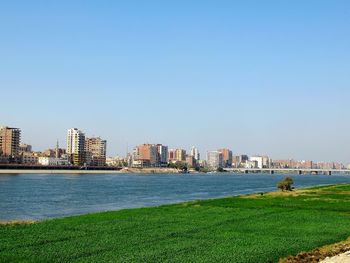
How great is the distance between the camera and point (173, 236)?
76.5ft

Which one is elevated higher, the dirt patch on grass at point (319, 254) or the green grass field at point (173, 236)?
the green grass field at point (173, 236)

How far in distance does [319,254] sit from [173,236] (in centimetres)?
707

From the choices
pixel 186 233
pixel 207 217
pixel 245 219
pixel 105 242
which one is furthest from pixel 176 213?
pixel 105 242

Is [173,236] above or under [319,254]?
above

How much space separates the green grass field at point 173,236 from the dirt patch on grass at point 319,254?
545 millimetres

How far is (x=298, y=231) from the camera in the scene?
2609 centimetres

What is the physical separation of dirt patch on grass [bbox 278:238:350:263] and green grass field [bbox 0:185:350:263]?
1.79ft

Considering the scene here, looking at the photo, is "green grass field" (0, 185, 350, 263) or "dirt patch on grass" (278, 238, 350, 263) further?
"dirt patch on grass" (278, 238, 350, 263)

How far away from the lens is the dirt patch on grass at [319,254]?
725 inches

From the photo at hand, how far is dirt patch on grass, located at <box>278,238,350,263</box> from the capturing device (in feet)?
60.4

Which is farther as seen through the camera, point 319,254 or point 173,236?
point 173,236

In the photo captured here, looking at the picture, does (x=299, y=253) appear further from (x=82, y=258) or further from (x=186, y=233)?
(x=82, y=258)

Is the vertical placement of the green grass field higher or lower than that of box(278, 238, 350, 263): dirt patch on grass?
higher

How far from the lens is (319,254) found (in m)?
19.8
